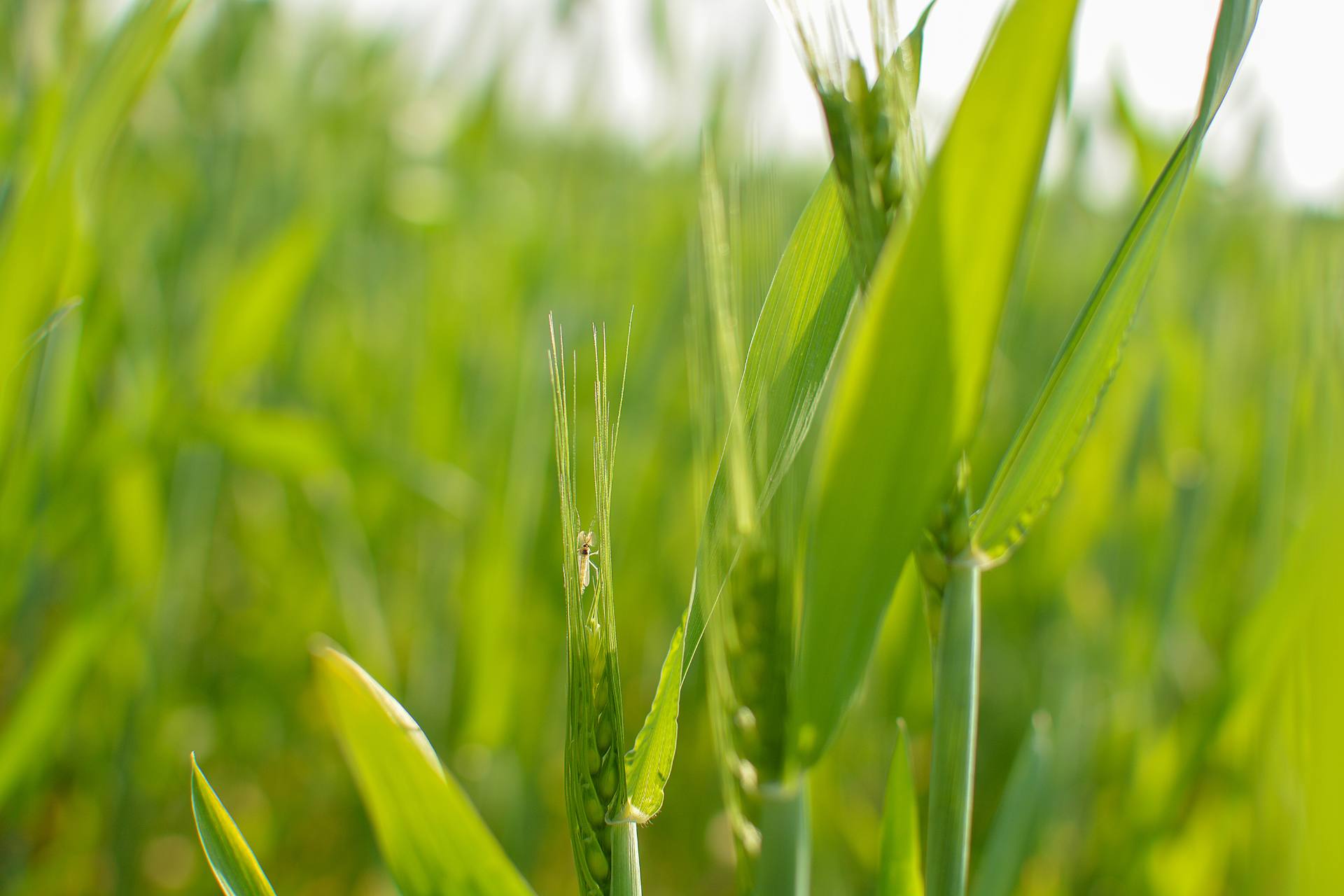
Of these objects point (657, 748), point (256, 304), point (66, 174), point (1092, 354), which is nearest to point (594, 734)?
point (657, 748)

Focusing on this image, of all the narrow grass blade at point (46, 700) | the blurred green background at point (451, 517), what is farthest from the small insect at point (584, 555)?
the narrow grass blade at point (46, 700)

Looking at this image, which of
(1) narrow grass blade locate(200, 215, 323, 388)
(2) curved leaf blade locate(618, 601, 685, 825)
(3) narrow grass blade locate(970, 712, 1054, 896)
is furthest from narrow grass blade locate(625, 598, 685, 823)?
(1) narrow grass blade locate(200, 215, 323, 388)

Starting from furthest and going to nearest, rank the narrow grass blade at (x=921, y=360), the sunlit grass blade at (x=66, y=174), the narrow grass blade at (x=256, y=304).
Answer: the narrow grass blade at (x=256, y=304) < the sunlit grass blade at (x=66, y=174) < the narrow grass blade at (x=921, y=360)

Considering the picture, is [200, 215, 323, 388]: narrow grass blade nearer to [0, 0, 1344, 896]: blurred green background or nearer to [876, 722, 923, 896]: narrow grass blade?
[0, 0, 1344, 896]: blurred green background

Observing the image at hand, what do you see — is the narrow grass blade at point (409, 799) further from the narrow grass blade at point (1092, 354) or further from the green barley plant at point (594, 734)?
the narrow grass blade at point (1092, 354)

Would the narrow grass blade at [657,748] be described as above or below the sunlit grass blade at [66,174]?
below

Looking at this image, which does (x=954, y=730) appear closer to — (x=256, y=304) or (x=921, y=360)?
(x=921, y=360)

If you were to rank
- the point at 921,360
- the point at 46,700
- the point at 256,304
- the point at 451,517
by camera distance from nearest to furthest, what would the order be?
the point at 921,360, the point at 46,700, the point at 256,304, the point at 451,517
